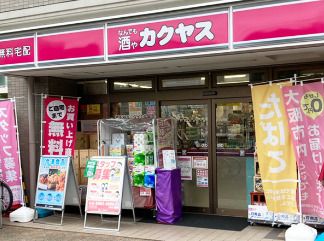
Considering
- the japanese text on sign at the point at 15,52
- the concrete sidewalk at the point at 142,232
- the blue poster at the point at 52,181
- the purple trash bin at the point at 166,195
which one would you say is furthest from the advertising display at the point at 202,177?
the japanese text on sign at the point at 15,52

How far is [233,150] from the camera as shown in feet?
29.0

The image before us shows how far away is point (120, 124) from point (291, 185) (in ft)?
12.2

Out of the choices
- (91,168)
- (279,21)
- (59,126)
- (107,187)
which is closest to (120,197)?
(107,187)

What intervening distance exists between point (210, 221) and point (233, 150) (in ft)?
4.72

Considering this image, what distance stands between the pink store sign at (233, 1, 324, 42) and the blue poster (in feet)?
13.6

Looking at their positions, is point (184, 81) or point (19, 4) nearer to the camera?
point (184, 81)

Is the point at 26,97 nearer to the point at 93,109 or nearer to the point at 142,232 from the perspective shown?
the point at 93,109

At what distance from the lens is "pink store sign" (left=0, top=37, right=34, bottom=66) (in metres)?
8.37

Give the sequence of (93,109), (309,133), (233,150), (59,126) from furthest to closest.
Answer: (93,109)
(59,126)
(233,150)
(309,133)

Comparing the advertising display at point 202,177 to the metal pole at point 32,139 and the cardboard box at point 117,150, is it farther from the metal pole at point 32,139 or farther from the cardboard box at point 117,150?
the metal pole at point 32,139

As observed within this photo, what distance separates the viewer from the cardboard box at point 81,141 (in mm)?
9898

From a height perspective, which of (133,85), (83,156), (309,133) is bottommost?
(83,156)

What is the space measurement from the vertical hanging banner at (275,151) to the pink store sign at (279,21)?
49.2 inches

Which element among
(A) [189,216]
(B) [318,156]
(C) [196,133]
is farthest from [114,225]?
(B) [318,156]
